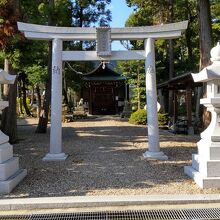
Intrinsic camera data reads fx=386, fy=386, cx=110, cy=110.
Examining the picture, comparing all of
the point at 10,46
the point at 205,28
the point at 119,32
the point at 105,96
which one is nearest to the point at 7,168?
the point at 119,32

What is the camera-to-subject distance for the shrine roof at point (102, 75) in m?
32.8

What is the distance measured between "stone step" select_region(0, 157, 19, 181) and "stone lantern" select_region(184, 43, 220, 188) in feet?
11.2

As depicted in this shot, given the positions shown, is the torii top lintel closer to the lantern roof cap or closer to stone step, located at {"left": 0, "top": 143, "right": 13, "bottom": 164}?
the lantern roof cap

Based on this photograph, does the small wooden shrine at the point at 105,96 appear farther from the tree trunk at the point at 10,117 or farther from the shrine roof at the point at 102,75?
the tree trunk at the point at 10,117

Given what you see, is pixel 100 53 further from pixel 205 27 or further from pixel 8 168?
pixel 8 168

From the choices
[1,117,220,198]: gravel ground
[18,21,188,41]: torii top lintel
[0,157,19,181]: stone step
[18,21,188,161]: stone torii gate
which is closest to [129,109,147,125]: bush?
[1,117,220,198]: gravel ground

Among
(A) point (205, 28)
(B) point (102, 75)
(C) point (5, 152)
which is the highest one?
(B) point (102, 75)

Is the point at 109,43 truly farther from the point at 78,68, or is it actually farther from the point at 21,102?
the point at 21,102

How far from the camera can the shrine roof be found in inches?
1291

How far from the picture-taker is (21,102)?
113 feet

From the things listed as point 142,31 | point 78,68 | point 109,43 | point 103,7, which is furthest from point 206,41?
point 78,68

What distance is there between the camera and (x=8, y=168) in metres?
6.95

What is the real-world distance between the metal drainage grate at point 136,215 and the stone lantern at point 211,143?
129 cm

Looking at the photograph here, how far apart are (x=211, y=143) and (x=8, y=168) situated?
12.1 feet
